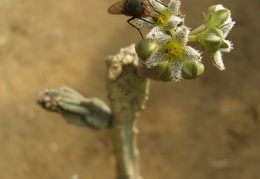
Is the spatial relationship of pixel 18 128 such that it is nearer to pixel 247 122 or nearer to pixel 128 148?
pixel 128 148

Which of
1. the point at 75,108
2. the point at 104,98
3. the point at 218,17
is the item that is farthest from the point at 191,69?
the point at 104,98

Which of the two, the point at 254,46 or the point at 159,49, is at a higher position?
the point at 254,46

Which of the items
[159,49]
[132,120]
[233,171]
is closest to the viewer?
[159,49]

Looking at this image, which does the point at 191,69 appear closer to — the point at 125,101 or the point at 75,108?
the point at 125,101

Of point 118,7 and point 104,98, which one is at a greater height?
point 104,98

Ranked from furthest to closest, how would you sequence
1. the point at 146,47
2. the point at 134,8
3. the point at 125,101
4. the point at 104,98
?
the point at 104,98 < the point at 125,101 < the point at 134,8 < the point at 146,47

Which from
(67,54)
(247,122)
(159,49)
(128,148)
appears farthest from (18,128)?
(159,49)

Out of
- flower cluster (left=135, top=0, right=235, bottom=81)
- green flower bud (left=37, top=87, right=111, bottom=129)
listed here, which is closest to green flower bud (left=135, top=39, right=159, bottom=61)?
flower cluster (left=135, top=0, right=235, bottom=81)
